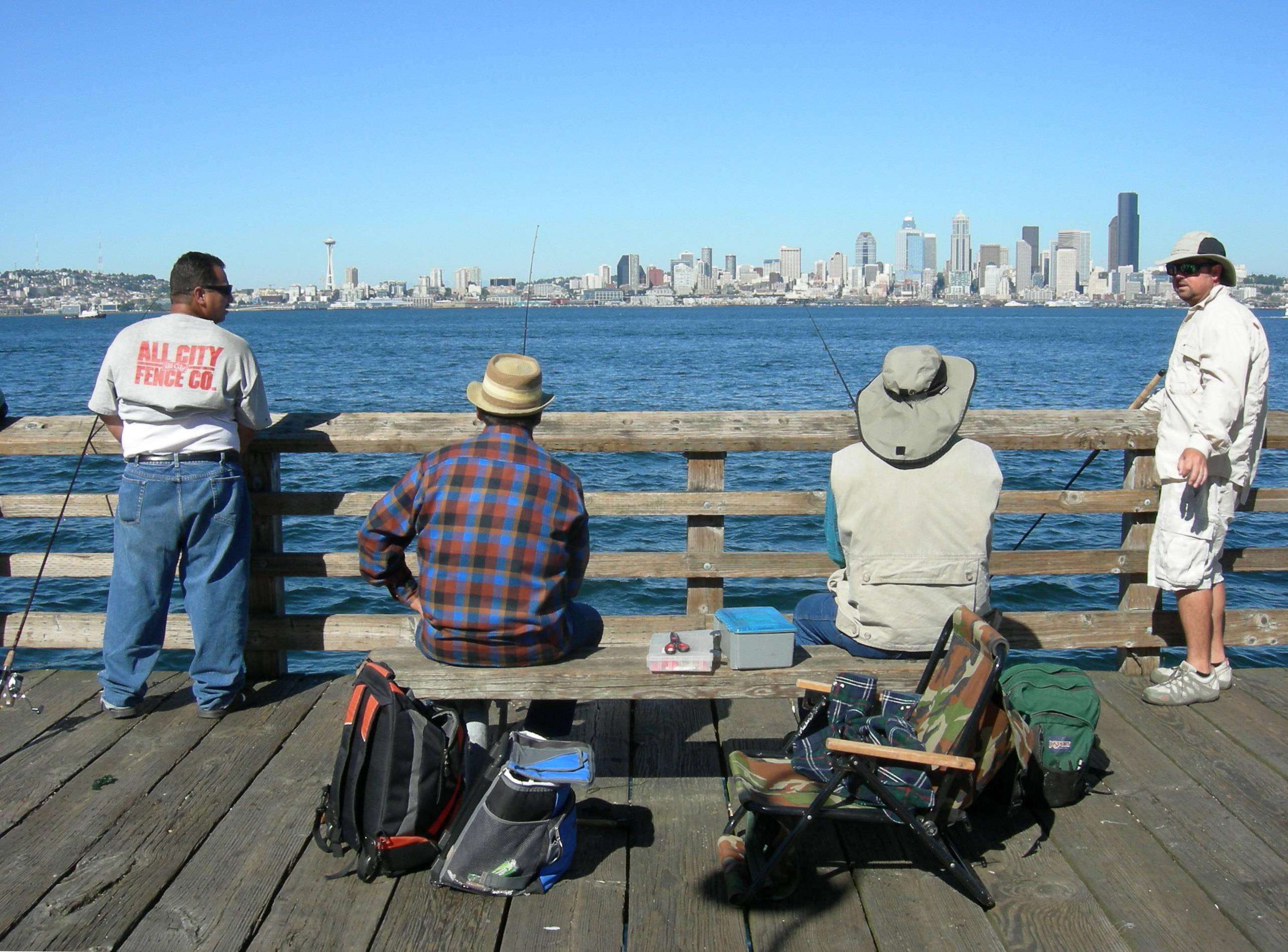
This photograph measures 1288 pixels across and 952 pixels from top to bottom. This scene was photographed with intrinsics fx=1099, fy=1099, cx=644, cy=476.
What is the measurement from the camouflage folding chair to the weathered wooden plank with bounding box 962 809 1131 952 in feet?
0.26

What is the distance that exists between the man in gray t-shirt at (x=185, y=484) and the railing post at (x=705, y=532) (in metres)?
1.67

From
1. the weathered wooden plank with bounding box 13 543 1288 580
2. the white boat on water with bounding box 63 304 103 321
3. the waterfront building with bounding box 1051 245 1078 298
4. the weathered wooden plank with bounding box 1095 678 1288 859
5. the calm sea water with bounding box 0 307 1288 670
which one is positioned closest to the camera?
the weathered wooden plank with bounding box 1095 678 1288 859

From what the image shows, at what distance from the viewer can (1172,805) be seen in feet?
11.6

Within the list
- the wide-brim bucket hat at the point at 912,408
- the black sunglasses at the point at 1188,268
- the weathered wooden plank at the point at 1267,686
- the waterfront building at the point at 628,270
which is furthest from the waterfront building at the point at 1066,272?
the wide-brim bucket hat at the point at 912,408

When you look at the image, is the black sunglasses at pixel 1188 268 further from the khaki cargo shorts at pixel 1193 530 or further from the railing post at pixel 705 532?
the railing post at pixel 705 532

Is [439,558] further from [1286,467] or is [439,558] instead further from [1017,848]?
[1286,467]

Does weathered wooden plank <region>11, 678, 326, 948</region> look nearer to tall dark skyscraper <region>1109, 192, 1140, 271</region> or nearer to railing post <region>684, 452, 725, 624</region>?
railing post <region>684, 452, 725, 624</region>

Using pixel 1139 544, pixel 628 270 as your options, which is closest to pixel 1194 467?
pixel 1139 544

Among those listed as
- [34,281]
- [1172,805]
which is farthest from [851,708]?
[34,281]

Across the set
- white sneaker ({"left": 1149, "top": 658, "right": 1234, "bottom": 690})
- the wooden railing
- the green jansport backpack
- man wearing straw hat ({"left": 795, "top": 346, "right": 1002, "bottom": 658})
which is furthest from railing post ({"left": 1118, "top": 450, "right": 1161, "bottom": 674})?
man wearing straw hat ({"left": 795, "top": 346, "right": 1002, "bottom": 658})

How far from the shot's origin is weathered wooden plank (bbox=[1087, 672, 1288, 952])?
9.46 feet

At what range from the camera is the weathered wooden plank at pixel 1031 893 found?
277 cm

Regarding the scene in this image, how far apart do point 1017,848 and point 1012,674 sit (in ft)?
2.27

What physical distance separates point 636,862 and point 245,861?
3.69 feet
